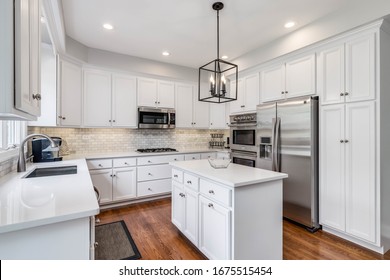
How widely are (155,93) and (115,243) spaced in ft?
9.02

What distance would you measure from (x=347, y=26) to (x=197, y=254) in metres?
3.02

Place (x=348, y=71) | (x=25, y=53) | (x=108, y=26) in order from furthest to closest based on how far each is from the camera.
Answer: (x=108, y=26) < (x=348, y=71) < (x=25, y=53)

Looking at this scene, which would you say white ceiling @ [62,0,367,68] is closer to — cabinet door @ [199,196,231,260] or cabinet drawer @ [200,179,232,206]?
cabinet drawer @ [200,179,232,206]

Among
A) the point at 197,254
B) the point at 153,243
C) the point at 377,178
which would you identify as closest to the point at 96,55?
the point at 153,243

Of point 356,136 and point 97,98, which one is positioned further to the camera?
point 97,98

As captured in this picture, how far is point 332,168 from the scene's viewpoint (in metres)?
2.48

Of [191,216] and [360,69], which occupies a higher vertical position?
[360,69]

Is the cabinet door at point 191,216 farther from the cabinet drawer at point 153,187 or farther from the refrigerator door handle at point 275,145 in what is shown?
the cabinet drawer at point 153,187

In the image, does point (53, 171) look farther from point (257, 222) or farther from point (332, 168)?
point (332, 168)

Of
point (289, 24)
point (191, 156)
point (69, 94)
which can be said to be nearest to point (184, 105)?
point (191, 156)

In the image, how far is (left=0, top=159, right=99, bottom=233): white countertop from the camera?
0.87 metres

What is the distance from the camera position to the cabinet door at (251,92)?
346 centimetres

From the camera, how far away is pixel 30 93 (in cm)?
107

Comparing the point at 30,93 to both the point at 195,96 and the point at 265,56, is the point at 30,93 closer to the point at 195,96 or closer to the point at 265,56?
the point at 265,56
